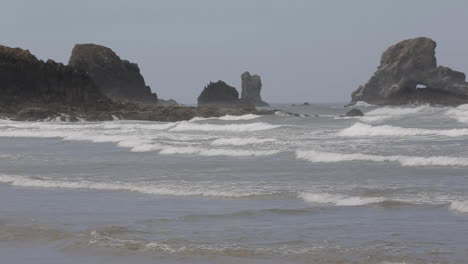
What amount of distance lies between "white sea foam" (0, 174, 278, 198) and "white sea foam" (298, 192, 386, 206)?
97 cm

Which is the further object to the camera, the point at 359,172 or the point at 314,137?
the point at 314,137

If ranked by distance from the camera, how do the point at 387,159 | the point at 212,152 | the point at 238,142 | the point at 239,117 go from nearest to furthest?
the point at 387,159 → the point at 212,152 → the point at 238,142 → the point at 239,117

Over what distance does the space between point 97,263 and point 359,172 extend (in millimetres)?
9633

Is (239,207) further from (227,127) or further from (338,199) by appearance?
(227,127)

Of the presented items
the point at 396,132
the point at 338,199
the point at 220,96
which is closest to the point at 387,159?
the point at 338,199

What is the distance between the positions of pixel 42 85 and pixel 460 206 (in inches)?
2155

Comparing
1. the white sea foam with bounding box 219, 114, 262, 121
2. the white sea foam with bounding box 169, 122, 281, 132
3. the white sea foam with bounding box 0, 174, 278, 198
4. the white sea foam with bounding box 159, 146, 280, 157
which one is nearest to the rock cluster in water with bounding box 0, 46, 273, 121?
the white sea foam with bounding box 219, 114, 262, 121

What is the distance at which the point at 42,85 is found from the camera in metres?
62.7

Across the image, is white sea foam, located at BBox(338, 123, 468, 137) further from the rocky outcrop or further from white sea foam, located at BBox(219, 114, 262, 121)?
the rocky outcrop

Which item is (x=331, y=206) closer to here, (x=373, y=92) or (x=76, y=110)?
(x=76, y=110)

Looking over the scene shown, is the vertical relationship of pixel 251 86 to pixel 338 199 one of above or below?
above

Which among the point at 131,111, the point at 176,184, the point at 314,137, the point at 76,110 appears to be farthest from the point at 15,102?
the point at 176,184

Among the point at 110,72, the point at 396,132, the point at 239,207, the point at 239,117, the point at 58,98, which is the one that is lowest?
the point at 239,207

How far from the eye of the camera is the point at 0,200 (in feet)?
45.9
